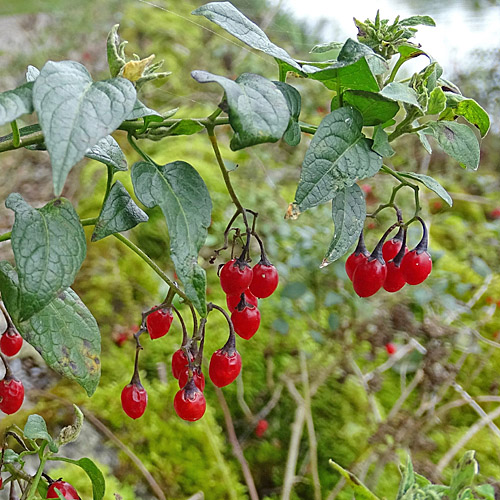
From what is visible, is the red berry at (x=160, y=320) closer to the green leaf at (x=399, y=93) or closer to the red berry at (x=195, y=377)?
the red berry at (x=195, y=377)

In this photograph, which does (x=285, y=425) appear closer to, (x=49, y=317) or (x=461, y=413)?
(x=461, y=413)

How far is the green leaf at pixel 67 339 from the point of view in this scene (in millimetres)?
460

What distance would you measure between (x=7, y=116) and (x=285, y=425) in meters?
1.20

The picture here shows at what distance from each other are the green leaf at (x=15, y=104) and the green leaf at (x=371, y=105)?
25cm

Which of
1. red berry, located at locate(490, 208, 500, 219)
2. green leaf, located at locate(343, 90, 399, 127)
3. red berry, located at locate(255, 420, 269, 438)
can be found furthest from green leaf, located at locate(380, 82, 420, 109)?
red berry, located at locate(490, 208, 500, 219)

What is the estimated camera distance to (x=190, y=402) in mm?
519

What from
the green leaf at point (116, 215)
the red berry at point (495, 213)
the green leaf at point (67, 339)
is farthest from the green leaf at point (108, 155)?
the red berry at point (495, 213)

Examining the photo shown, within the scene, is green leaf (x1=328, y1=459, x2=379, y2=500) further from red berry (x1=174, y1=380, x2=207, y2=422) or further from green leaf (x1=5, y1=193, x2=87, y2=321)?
green leaf (x1=5, y1=193, x2=87, y2=321)


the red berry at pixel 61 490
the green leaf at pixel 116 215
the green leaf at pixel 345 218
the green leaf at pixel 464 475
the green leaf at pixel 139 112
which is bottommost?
the green leaf at pixel 464 475

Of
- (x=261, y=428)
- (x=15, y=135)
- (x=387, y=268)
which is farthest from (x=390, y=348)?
(x=15, y=135)

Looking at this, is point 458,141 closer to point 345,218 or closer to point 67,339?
point 345,218

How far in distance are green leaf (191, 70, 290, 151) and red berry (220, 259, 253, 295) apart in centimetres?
16

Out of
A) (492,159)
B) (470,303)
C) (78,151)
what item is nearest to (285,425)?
(470,303)

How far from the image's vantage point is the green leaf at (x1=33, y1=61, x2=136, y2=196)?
296mm
